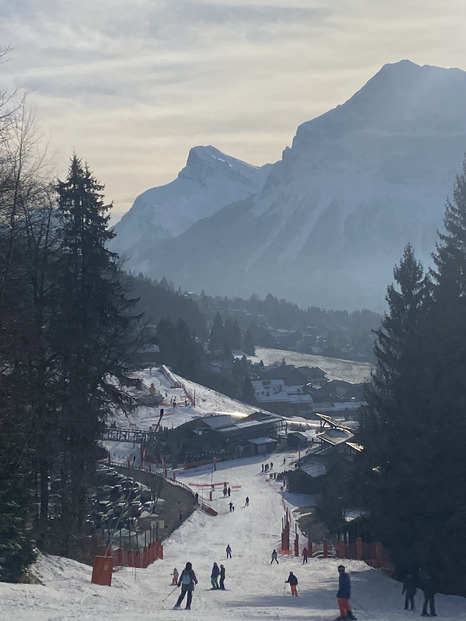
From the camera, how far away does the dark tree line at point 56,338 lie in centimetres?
1498

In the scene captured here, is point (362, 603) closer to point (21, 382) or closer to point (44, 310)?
point (21, 382)

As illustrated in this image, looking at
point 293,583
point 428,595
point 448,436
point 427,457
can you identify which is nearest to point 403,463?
point 427,457

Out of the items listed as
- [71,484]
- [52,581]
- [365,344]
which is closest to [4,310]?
[52,581]

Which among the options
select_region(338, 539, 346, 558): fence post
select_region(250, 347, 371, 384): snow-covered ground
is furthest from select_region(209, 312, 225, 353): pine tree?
select_region(338, 539, 346, 558): fence post

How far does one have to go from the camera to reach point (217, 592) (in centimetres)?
1842

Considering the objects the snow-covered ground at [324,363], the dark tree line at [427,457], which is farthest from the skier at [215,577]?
the snow-covered ground at [324,363]

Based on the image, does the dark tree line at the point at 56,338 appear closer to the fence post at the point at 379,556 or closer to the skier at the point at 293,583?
the skier at the point at 293,583

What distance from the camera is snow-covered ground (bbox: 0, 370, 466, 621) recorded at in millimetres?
12500

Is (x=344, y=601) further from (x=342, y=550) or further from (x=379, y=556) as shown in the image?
(x=342, y=550)

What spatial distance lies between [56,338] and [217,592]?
6.76 m

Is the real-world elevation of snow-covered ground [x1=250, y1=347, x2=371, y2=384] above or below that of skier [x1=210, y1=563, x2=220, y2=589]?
above

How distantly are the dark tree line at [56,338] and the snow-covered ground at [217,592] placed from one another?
4.91ft

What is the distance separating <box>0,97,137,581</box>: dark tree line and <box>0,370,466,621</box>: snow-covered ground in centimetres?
150

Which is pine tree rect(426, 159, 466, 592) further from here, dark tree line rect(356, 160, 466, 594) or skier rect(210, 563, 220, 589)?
skier rect(210, 563, 220, 589)
